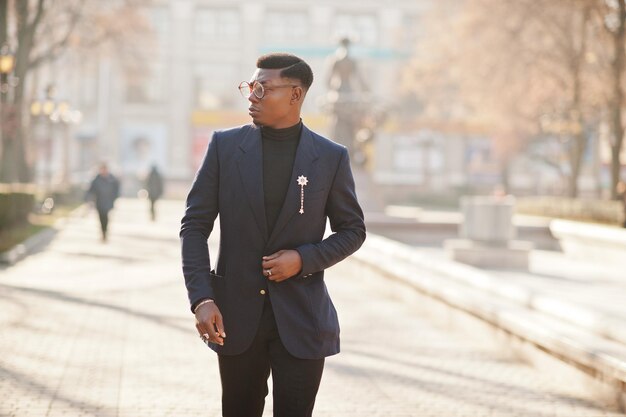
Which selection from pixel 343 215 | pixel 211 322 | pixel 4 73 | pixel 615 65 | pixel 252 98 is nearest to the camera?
pixel 211 322

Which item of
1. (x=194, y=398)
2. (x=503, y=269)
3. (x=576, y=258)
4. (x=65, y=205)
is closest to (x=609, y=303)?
(x=503, y=269)

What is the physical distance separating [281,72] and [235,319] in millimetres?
920

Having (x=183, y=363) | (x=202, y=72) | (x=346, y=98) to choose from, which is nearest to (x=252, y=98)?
(x=183, y=363)

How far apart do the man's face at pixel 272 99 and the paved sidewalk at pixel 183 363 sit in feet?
10.7

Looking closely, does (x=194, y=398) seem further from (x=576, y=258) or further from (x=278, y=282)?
(x=576, y=258)

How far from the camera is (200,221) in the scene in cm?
412

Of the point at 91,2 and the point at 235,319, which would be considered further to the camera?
the point at 91,2

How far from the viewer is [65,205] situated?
1719 inches

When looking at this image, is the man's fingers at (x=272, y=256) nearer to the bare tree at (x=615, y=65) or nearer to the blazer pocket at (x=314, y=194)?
the blazer pocket at (x=314, y=194)

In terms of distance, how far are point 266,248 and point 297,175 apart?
0.96 ft

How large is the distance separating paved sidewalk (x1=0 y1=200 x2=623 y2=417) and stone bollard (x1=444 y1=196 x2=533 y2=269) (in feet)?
19.5

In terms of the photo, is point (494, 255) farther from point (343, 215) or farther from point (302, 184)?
point (302, 184)

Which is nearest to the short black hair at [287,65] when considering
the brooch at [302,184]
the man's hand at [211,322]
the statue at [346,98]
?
the brooch at [302,184]

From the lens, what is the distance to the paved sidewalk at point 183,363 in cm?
720
